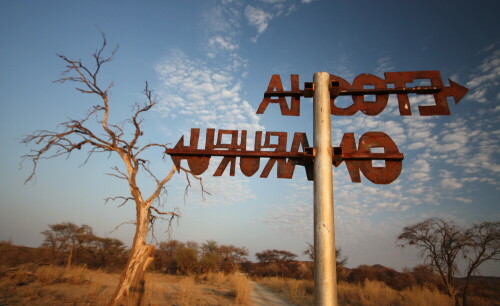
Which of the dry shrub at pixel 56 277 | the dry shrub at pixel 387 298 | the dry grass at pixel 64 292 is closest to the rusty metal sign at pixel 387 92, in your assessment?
the dry grass at pixel 64 292

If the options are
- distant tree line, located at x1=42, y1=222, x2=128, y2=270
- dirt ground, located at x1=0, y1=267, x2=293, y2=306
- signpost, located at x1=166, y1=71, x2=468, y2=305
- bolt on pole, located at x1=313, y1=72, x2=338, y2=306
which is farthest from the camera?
distant tree line, located at x1=42, y1=222, x2=128, y2=270

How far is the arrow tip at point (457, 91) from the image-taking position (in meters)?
2.19

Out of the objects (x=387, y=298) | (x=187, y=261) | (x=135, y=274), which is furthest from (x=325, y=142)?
(x=187, y=261)

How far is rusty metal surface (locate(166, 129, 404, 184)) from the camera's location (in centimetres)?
200

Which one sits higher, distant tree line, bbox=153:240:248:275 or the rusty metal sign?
the rusty metal sign

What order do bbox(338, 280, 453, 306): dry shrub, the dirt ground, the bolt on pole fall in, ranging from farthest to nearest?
bbox(338, 280, 453, 306): dry shrub < the dirt ground < the bolt on pole

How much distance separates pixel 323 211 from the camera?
5.80 feet

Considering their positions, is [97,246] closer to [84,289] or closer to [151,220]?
[84,289]

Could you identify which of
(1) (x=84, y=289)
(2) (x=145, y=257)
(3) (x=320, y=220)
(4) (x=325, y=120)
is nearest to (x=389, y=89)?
(4) (x=325, y=120)

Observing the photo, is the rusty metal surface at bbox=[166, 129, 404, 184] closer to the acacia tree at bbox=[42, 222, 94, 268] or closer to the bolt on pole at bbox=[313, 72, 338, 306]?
the bolt on pole at bbox=[313, 72, 338, 306]

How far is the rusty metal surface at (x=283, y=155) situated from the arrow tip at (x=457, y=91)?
72 centimetres

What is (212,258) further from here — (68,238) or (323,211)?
(323,211)

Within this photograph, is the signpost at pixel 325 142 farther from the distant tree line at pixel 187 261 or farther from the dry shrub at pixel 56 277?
the distant tree line at pixel 187 261

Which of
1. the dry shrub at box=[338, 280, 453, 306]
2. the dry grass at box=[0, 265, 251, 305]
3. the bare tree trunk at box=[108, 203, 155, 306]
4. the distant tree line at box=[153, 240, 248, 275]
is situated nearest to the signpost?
the bare tree trunk at box=[108, 203, 155, 306]
